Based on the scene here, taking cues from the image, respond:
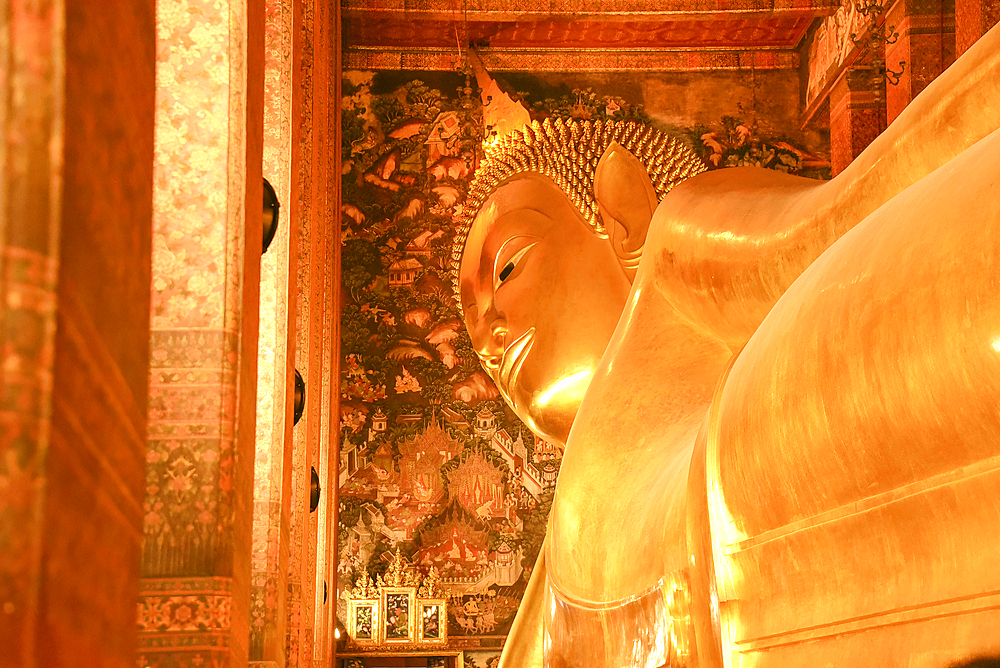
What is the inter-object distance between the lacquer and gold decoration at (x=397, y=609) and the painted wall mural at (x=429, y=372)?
0.34ft

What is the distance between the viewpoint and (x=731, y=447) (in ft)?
5.28

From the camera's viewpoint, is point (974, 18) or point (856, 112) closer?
point (974, 18)

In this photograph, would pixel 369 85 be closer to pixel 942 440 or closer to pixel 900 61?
pixel 900 61

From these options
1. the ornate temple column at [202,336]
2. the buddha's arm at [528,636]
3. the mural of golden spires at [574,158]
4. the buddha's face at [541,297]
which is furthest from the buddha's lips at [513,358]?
the ornate temple column at [202,336]

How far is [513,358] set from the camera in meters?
3.52

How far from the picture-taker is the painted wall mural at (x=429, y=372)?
366 inches

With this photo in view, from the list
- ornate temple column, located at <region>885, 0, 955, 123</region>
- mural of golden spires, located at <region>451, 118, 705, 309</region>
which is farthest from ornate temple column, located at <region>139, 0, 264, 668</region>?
ornate temple column, located at <region>885, 0, 955, 123</region>

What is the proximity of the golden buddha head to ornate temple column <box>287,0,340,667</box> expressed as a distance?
2.80 feet

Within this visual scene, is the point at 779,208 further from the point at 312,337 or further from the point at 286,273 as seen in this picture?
the point at 312,337

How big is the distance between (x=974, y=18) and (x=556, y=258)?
3715mm

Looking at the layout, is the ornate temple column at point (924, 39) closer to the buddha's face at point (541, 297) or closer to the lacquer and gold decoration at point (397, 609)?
the buddha's face at point (541, 297)

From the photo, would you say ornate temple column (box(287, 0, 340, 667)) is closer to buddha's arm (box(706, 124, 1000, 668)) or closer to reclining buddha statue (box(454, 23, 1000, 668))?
reclining buddha statue (box(454, 23, 1000, 668))

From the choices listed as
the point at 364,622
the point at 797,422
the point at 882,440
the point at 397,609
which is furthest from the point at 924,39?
the point at 882,440

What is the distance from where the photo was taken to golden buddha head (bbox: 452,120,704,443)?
11.2 feet
